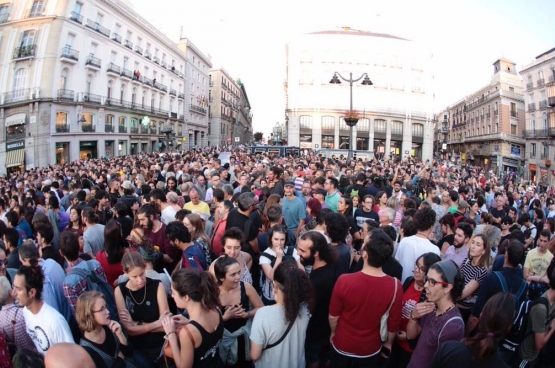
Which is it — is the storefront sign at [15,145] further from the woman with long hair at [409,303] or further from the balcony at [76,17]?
the woman with long hair at [409,303]

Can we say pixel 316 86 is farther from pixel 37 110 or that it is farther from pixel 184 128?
pixel 37 110

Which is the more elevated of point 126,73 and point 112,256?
point 126,73

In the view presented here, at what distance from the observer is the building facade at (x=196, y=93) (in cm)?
4997

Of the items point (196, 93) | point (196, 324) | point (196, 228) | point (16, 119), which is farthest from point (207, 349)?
point (196, 93)

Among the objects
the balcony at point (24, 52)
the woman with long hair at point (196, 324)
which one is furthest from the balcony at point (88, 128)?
the woman with long hair at point (196, 324)

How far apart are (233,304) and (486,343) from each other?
1806 mm

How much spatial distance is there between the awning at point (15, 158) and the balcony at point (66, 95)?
4416 mm

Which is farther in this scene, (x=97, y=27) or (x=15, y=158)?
(x=97, y=27)

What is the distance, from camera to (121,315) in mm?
3074

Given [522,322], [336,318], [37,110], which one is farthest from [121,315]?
[37,110]

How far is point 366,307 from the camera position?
2.83 meters

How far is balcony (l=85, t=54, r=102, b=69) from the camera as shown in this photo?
2831cm

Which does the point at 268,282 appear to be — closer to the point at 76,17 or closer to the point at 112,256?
the point at 112,256

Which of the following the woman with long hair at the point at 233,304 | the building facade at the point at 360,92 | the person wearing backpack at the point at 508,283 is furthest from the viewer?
the building facade at the point at 360,92
